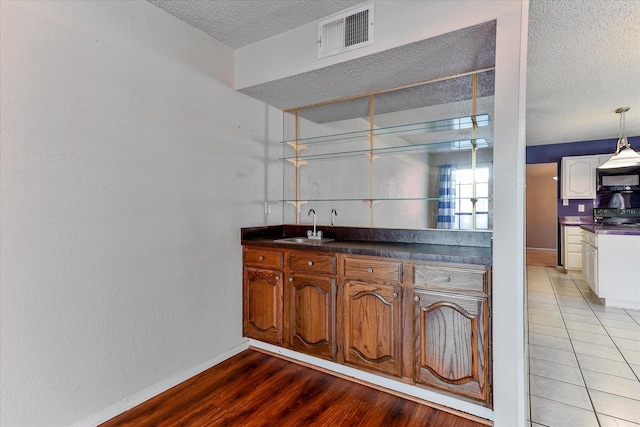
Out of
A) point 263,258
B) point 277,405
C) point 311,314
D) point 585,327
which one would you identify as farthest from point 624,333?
point 263,258

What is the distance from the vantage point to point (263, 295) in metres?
2.56

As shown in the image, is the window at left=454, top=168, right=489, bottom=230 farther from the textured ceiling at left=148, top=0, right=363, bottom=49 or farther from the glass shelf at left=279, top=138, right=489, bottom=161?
the textured ceiling at left=148, top=0, right=363, bottom=49

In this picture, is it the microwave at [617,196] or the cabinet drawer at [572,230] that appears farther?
the cabinet drawer at [572,230]

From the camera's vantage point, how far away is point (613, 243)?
3.72 meters

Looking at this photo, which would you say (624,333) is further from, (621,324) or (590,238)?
(590,238)

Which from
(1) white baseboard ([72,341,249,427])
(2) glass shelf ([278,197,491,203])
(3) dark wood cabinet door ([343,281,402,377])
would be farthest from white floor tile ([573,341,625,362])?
(1) white baseboard ([72,341,249,427])

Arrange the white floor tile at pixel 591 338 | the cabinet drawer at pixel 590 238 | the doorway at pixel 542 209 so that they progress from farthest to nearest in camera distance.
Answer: the doorway at pixel 542 209
the cabinet drawer at pixel 590 238
the white floor tile at pixel 591 338

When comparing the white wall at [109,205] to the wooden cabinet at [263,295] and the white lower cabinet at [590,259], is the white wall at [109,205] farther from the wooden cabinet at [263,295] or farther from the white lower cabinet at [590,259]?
the white lower cabinet at [590,259]

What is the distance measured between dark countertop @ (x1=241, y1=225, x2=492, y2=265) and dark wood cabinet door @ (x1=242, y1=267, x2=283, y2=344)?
259 millimetres

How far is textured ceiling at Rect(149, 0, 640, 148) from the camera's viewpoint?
6.66 feet

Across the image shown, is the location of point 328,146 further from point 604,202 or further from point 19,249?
point 604,202

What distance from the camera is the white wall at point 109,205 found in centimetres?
152

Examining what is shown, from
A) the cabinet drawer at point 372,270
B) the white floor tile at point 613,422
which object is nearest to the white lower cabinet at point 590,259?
the white floor tile at point 613,422

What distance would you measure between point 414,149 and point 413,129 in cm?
16
